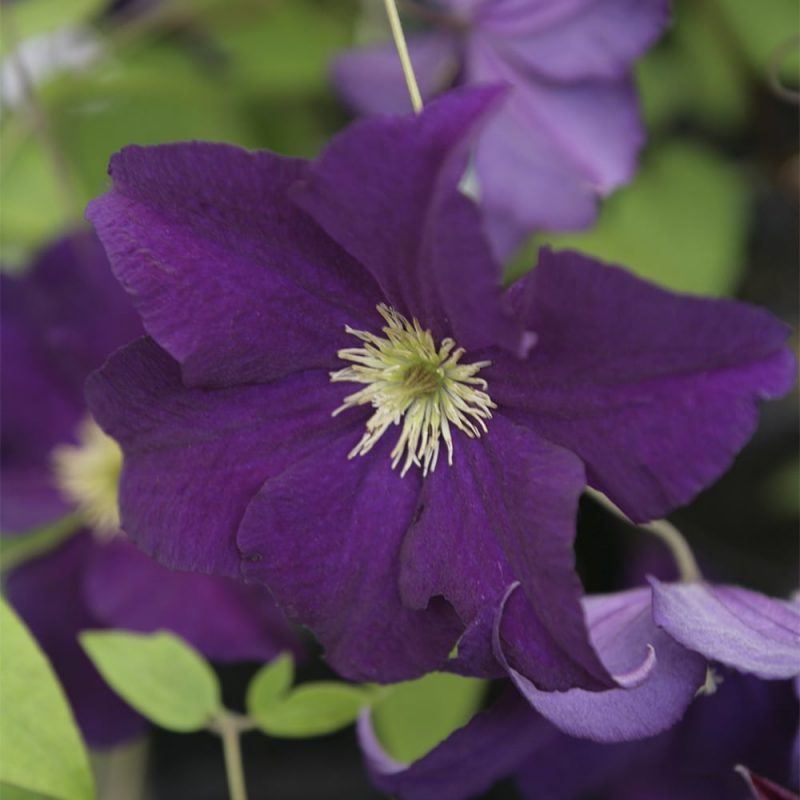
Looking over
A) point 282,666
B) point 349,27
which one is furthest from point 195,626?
point 349,27

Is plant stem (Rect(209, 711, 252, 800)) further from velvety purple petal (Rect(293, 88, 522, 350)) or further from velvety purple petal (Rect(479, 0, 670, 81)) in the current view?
velvety purple petal (Rect(479, 0, 670, 81))

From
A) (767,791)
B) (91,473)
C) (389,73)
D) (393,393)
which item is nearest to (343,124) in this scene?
(389,73)

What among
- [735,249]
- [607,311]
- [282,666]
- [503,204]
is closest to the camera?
[607,311]

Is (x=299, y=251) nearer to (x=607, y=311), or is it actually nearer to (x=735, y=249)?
(x=607, y=311)

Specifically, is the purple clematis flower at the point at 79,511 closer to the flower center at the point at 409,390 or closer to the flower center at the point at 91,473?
the flower center at the point at 91,473

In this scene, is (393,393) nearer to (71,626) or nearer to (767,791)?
(767,791)

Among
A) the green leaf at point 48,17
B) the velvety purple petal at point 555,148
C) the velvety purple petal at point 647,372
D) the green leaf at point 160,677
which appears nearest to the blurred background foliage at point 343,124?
the green leaf at point 48,17
